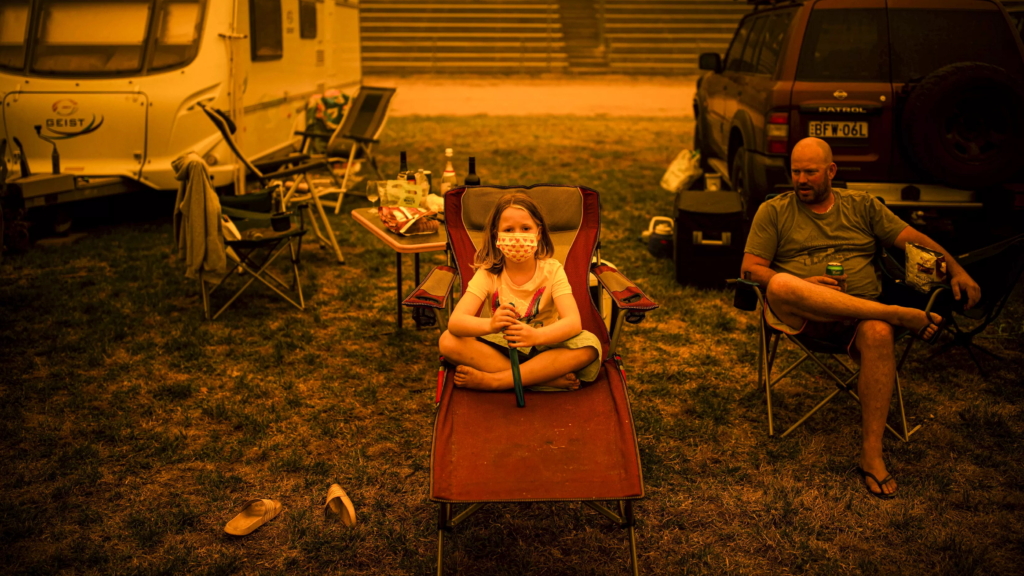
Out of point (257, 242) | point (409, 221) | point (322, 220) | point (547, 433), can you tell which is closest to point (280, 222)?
point (257, 242)

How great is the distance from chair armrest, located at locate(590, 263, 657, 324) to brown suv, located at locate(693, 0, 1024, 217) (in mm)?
2272

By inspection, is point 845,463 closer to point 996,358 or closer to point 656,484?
point 656,484

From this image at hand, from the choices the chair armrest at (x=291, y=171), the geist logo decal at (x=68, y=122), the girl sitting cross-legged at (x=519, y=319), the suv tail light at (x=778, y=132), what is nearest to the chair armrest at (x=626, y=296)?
the girl sitting cross-legged at (x=519, y=319)

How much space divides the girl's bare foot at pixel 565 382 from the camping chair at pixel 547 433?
3cm

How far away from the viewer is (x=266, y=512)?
10.0ft

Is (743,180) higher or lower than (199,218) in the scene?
higher

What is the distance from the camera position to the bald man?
3.33 m

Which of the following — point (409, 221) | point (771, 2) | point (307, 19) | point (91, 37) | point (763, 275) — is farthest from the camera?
point (307, 19)

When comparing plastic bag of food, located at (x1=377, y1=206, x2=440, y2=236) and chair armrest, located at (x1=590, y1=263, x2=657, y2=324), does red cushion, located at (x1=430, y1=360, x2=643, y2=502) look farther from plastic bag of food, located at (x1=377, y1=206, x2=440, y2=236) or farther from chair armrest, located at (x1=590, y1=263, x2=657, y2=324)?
plastic bag of food, located at (x1=377, y1=206, x2=440, y2=236)

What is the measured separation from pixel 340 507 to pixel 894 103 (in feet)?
13.5

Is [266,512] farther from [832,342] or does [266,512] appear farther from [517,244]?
[832,342]

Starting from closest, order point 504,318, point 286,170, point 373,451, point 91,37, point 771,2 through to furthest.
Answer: point 504,318, point 373,451, point 286,170, point 771,2, point 91,37

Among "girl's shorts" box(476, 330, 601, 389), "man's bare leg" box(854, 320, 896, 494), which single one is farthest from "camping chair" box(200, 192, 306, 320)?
"man's bare leg" box(854, 320, 896, 494)

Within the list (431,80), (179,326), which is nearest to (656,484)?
(179,326)
